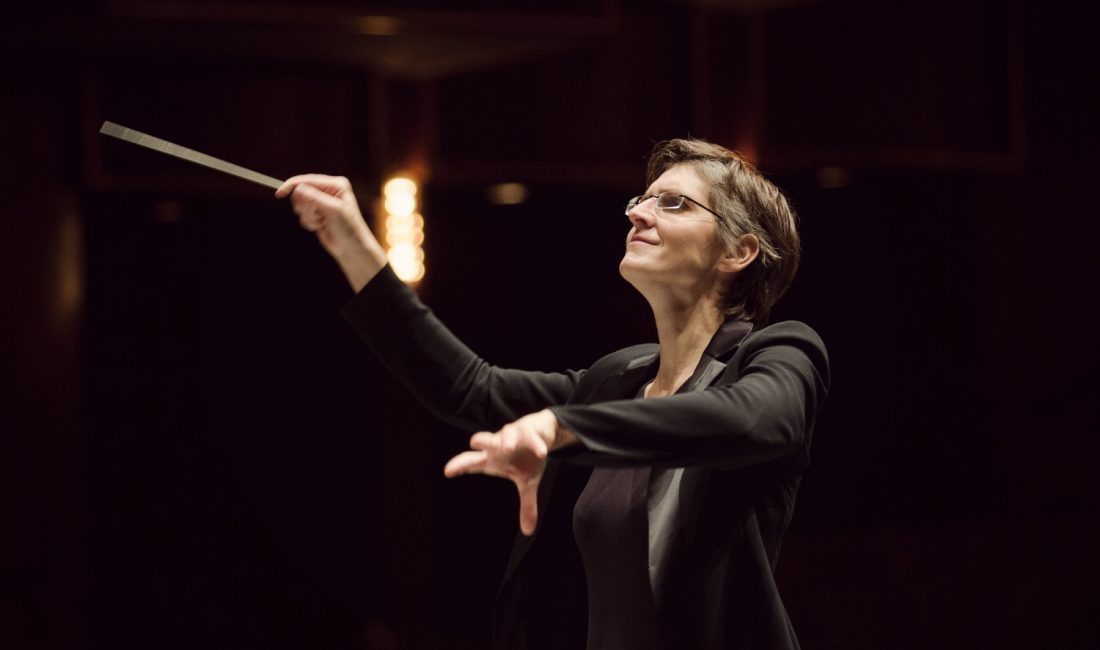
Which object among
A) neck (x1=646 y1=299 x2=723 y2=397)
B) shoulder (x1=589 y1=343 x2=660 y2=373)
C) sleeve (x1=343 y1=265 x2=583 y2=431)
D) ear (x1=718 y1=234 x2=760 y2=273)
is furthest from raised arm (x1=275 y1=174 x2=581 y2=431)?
ear (x1=718 y1=234 x2=760 y2=273)

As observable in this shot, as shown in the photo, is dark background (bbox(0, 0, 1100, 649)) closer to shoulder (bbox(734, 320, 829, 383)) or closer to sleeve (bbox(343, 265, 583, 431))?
sleeve (bbox(343, 265, 583, 431))

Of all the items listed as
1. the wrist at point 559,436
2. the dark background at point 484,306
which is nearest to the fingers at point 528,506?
the wrist at point 559,436

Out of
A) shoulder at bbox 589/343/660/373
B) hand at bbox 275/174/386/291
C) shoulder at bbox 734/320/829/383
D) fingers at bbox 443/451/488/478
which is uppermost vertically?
hand at bbox 275/174/386/291

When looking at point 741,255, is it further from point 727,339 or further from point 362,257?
point 362,257

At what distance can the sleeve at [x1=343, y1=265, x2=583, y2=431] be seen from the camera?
1781 mm

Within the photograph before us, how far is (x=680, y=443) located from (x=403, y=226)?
3049 mm

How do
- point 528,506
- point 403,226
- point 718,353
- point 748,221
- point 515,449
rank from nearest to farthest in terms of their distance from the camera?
point 515,449, point 528,506, point 718,353, point 748,221, point 403,226

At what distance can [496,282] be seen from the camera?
438cm

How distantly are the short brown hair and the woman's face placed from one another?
19mm

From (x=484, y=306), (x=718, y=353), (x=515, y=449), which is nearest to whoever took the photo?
(x=515, y=449)

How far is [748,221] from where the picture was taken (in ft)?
5.82

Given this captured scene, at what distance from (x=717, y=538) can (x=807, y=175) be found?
10.1 ft

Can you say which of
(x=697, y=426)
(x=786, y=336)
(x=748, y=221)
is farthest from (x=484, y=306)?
(x=697, y=426)

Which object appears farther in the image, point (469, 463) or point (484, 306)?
point (484, 306)
